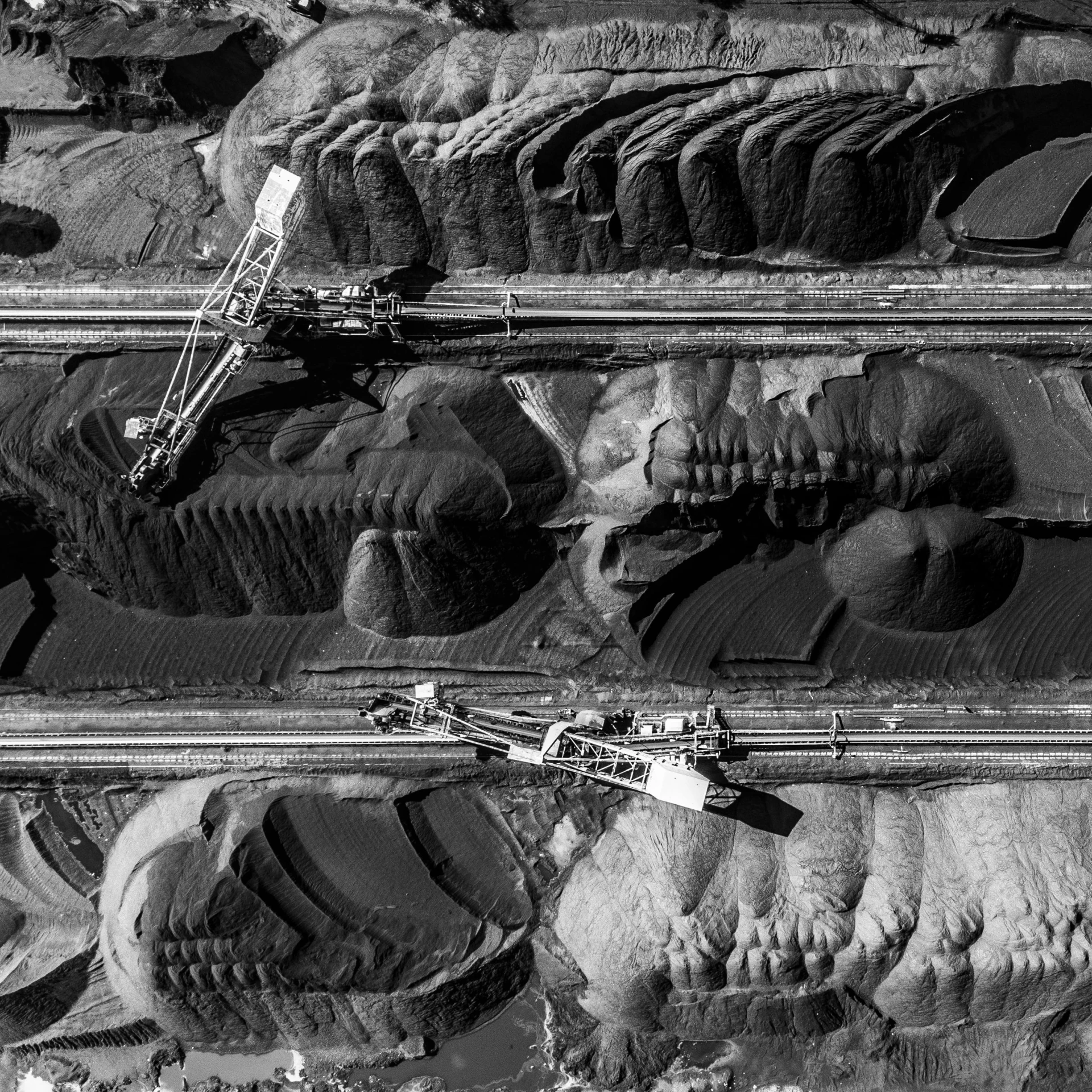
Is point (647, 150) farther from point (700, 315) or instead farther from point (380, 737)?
point (380, 737)

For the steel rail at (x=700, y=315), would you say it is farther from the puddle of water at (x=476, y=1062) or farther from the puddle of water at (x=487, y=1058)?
the puddle of water at (x=487, y=1058)

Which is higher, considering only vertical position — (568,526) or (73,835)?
(568,526)

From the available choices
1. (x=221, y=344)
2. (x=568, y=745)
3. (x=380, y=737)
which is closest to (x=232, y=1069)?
(x=380, y=737)

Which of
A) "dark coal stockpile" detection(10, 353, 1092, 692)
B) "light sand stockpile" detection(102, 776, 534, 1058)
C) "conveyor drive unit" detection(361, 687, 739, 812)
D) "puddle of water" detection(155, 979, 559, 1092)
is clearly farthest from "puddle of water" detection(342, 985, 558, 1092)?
"dark coal stockpile" detection(10, 353, 1092, 692)

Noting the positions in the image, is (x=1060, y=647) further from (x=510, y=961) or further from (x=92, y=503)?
(x=92, y=503)

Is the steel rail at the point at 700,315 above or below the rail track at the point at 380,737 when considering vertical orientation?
above

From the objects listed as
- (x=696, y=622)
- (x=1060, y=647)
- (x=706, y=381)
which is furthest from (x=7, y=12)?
(x=1060, y=647)

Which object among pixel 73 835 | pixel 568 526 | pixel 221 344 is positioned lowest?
pixel 73 835

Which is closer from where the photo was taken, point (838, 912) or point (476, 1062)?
point (838, 912)

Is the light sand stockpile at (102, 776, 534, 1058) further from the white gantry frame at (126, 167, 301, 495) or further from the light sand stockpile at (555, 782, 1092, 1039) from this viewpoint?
the white gantry frame at (126, 167, 301, 495)

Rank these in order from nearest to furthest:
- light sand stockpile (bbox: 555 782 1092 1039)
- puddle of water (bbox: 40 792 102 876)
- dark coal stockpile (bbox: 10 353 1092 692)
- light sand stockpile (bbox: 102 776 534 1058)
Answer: light sand stockpile (bbox: 555 782 1092 1039) → light sand stockpile (bbox: 102 776 534 1058) → dark coal stockpile (bbox: 10 353 1092 692) → puddle of water (bbox: 40 792 102 876)

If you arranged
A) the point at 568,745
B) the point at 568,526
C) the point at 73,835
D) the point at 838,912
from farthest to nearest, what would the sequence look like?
1. the point at 73,835
2. the point at 568,526
3. the point at 568,745
4. the point at 838,912

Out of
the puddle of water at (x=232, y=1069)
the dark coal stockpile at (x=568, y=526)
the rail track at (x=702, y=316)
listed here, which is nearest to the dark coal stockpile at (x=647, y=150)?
the rail track at (x=702, y=316)
